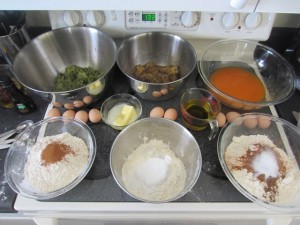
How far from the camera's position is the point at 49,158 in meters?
0.68

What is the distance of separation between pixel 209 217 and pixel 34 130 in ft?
1.88

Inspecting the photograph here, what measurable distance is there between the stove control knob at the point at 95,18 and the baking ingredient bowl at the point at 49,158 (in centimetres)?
33

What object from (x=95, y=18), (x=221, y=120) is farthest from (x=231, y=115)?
(x=95, y=18)

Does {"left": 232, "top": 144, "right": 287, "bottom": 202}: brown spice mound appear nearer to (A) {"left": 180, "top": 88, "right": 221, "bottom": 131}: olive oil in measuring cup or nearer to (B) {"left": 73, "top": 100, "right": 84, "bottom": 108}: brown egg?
(A) {"left": 180, "top": 88, "right": 221, "bottom": 131}: olive oil in measuring cup

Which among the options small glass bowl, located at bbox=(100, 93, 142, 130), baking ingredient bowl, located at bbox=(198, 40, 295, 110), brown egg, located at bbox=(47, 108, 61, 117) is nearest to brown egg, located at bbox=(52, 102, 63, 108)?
brown egg, located at bbox=(47, 108, 61, 117)

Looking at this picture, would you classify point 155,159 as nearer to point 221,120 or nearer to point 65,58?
point 221,120

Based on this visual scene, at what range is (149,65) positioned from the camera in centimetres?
88

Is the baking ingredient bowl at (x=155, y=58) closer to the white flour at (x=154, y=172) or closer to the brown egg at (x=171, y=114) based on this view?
the brown egg at (x=171, y=114)

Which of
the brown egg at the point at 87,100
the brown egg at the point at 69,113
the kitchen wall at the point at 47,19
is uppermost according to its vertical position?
the kitchen wall at the point at 47,19

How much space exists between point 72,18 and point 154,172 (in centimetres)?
56

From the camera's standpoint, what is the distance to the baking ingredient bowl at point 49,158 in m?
0.65

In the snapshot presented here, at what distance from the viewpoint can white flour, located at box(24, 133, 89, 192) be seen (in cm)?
65

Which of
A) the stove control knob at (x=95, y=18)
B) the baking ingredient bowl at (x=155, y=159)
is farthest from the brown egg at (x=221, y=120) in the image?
the stove control knob at (x=95, y=18)

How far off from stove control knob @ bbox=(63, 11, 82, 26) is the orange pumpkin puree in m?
0.50
